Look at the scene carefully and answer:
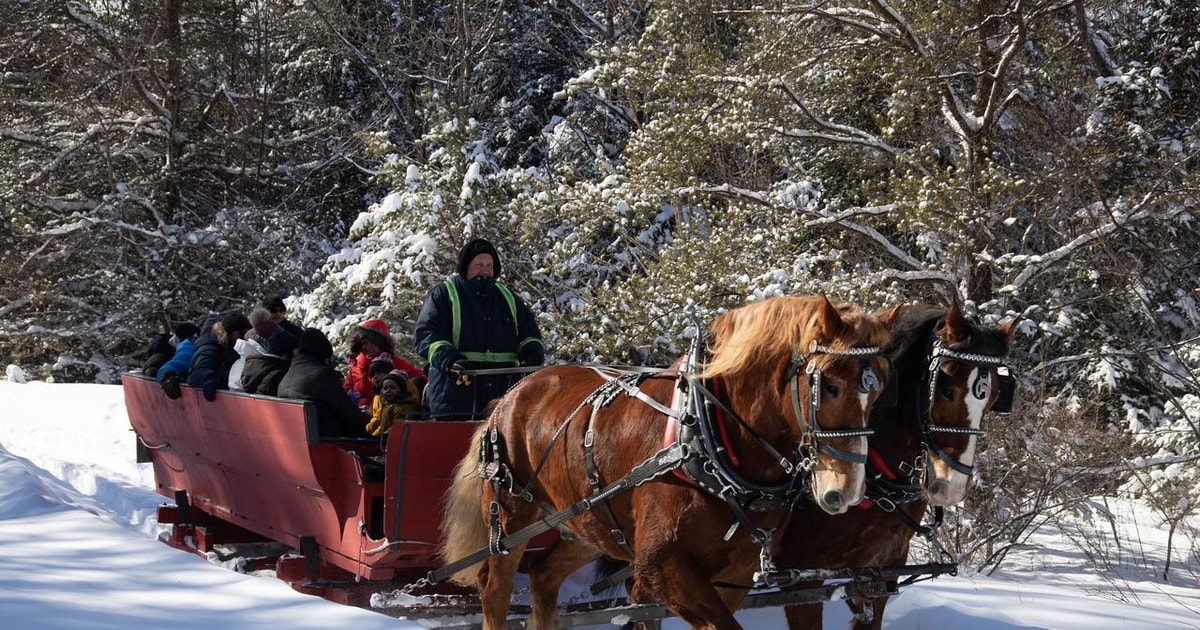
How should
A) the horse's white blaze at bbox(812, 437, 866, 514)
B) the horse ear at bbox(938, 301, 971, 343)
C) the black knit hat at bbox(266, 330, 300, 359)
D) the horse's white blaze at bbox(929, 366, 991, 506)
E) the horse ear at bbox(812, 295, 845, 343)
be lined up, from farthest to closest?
the black knit hat at bbox(266, 330, 300, 359) → the horse ear at bbox(938, 301, 971, 343) → the horse's white blaze at bbox(929, 366, 991, 506) → the horse ear at bbox(812, 295, 845, 343) → the horse's white blaze at bbox(812, 437, 866, 514)

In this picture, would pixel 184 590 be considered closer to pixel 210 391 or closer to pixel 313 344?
pixel 313 344

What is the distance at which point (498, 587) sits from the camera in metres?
4.61

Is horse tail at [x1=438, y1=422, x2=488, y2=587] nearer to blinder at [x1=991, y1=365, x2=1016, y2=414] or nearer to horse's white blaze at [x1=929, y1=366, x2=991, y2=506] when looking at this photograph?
horse's white blaze at [x1=929, y1=366, x2=991, y2=506]

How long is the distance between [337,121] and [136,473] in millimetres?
10897

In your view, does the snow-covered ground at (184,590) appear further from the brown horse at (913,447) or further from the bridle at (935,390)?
the bridle at (935,390)

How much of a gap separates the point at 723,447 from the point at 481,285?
2346 millimetres

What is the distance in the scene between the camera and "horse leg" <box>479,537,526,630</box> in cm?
458

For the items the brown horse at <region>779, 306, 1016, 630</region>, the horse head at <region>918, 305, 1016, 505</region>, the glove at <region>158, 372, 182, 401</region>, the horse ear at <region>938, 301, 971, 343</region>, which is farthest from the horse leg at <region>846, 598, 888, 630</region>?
the glove at <region>158, 372, 182, 401</region>

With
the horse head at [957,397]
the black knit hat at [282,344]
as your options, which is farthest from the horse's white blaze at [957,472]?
the black knit hat at [282,344]

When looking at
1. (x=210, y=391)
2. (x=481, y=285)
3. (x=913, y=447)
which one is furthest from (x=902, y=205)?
(x=210, y=391)

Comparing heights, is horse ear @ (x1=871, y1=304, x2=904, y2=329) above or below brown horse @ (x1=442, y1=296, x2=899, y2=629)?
above

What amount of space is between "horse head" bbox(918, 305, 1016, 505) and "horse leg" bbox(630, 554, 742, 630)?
1.07 metres

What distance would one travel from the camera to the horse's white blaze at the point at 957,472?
398cm

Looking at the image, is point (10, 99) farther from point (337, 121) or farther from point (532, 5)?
point (532, 5)
